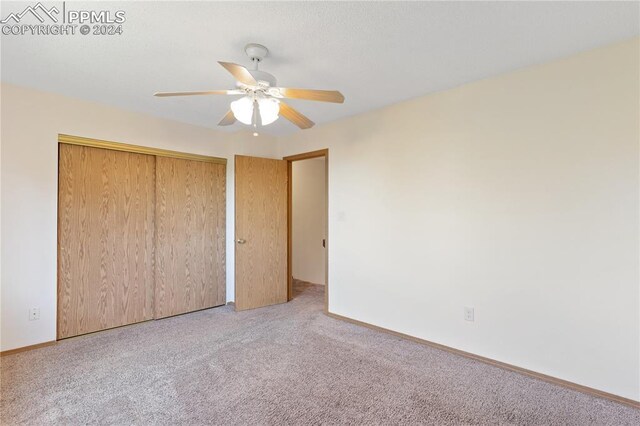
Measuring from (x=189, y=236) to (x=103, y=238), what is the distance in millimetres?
893

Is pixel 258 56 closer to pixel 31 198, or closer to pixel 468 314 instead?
pixel 31 198

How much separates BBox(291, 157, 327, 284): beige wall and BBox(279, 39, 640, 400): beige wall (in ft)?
6.36

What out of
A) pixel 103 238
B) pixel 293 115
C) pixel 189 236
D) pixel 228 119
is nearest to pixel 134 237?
pixel 103 238

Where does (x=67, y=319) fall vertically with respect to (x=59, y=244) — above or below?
below

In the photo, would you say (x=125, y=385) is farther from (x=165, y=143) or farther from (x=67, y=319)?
(x=165, y=143)

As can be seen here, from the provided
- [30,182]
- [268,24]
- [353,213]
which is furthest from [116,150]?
[353,213]

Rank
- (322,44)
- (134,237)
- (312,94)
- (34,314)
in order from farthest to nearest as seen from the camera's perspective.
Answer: (134,237) < (34,314) < (322,44) < (312,94)

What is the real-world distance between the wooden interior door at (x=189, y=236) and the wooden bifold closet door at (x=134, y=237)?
11 millimetres

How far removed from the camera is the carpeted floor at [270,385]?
71.7 inches

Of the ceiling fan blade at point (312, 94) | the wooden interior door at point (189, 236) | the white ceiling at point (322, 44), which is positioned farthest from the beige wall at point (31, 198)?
the ceiling fan blade at point (312, 94)

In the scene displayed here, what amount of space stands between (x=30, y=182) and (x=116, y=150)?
785mm

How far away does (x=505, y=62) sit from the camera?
2250 mm

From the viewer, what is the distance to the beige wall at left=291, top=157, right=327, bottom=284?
17.4ft

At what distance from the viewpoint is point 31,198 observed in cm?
270
